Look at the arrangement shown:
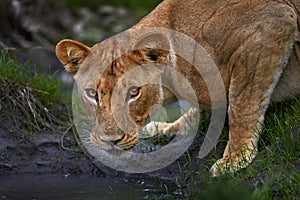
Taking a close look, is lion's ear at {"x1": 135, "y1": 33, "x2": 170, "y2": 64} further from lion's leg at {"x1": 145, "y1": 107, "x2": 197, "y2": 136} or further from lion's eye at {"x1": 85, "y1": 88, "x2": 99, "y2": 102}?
lion's leg at {"x1": 145, "y1": 107, "x2": 197, "y2": 136}

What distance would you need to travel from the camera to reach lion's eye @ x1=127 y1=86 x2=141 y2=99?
550 centimetres

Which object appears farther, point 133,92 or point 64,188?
point 64,188

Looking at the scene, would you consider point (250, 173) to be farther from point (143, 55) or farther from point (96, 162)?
point (96, 162)

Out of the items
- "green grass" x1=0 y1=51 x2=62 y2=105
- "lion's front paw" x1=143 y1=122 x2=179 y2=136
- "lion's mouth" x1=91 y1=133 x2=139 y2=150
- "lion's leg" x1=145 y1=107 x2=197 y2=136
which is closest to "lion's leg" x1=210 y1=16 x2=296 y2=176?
"lion's mouth" x1=91 y1=133 x2=139 y2=150

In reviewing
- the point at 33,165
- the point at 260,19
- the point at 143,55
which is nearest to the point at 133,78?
the point at 143,55

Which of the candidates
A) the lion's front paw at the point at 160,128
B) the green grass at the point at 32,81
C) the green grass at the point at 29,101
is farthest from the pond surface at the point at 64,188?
the green grass at the point at 32,81

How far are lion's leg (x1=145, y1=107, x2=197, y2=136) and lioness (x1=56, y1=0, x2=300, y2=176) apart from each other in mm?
971

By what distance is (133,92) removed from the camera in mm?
5523

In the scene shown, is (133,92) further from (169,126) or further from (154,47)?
(169,126)

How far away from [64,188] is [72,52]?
→ 1072mm

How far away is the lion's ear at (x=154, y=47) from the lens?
5.57 m

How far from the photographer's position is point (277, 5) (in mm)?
5715

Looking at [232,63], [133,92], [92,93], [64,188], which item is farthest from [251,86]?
[64,188]

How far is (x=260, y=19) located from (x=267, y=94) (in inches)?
22.1
